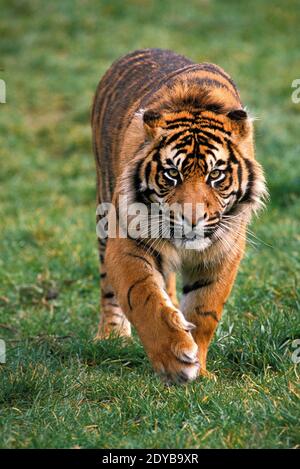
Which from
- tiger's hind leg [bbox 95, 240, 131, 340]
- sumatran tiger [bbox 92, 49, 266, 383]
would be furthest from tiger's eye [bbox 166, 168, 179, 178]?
tiger's hind leg [bbox 95, 240, 131, 340]

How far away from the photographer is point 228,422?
151 inches

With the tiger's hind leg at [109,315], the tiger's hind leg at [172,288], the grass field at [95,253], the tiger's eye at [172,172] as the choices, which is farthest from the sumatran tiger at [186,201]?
the tiger's hind leg at [172,288]

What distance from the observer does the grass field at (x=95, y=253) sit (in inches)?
156

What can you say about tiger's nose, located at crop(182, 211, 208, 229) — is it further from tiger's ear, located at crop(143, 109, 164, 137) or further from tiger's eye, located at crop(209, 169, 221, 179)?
tiger's ear, located at crop(143, 109, 164, 137)

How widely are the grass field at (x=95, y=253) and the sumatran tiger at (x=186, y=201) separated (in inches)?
10.5

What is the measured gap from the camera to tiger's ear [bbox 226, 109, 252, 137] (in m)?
4.66

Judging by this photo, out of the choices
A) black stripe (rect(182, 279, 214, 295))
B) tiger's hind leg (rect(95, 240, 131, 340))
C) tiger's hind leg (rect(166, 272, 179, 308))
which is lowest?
tiger's hind leg (rect(95, 240, 131, 340))

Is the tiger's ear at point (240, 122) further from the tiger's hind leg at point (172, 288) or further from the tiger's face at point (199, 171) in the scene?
the tiger's hind leg at point (172, 288)

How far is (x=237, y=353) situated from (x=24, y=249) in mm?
3600

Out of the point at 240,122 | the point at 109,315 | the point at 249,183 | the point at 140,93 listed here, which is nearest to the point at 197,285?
the point at 249,183

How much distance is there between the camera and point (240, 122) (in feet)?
15.5

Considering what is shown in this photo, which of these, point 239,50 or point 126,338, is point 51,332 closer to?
point 126,338

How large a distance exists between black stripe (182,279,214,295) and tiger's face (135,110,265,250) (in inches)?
14.5
